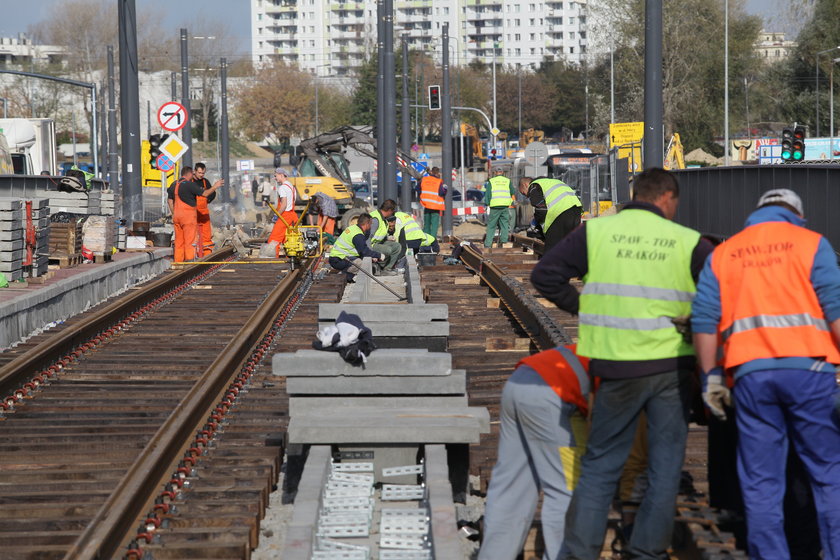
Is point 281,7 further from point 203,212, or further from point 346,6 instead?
point 203,212

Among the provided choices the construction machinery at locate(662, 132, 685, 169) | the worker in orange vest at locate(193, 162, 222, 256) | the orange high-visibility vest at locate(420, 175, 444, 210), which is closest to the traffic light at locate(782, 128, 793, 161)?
the construction machinery at locate(662, 132, 685, 169)

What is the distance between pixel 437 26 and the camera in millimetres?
173250

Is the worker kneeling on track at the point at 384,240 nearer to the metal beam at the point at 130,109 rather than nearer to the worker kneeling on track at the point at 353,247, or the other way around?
the worker kneeling on track at the point at 353,247

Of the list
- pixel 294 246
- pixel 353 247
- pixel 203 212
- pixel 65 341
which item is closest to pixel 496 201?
pixel 203 212

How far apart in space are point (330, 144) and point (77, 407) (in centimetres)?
2949

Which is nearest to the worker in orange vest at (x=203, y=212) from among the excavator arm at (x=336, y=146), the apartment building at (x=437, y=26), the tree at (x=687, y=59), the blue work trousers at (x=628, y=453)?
the excavator arm at (x=336, y=146)

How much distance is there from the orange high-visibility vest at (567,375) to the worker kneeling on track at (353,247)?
1110 centimetres

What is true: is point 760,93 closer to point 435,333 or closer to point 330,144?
point 330,144

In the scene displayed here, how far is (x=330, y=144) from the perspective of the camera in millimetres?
39031

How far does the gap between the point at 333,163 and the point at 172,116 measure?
12.7m

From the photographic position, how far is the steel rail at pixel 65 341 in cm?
1045

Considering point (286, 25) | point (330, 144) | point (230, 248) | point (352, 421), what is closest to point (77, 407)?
point (352, 421)

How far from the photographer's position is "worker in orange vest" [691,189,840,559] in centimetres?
512

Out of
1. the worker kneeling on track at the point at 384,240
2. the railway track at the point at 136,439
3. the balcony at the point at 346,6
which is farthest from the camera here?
the balcony at the point at 346,6
